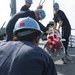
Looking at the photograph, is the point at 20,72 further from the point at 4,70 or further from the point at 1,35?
the point at 1,35

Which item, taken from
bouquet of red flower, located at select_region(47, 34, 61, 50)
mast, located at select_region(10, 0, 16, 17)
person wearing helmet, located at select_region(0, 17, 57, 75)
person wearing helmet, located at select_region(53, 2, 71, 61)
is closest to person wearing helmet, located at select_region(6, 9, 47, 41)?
bouquet of red flower, located at select_region(47, 34, 61, 50)

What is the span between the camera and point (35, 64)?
2.97 meters

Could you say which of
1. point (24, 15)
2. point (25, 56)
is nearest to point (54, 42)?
point (24, 15)

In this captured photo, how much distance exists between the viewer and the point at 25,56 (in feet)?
9.83

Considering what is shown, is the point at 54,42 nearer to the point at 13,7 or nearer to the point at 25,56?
the point at 13,7

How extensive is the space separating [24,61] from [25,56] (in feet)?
0.14

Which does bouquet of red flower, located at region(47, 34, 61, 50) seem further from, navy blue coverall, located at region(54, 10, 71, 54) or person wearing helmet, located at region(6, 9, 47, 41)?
person wearing helmet, located at region(6, 9, 47, 41)

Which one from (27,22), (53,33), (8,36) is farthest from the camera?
(53,33)

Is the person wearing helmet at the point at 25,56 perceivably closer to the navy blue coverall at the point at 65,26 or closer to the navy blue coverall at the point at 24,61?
the navy blue coverall at the point at 24,61

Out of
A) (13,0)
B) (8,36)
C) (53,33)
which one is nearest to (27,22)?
(8,36)

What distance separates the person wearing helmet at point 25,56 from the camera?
2984 mm

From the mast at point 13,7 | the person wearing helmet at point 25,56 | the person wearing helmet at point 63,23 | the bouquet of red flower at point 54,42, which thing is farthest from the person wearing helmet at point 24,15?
the mast at point 13,7

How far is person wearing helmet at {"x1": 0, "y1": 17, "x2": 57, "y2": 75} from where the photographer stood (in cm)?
298

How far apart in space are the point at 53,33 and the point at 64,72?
1179 millimetres
